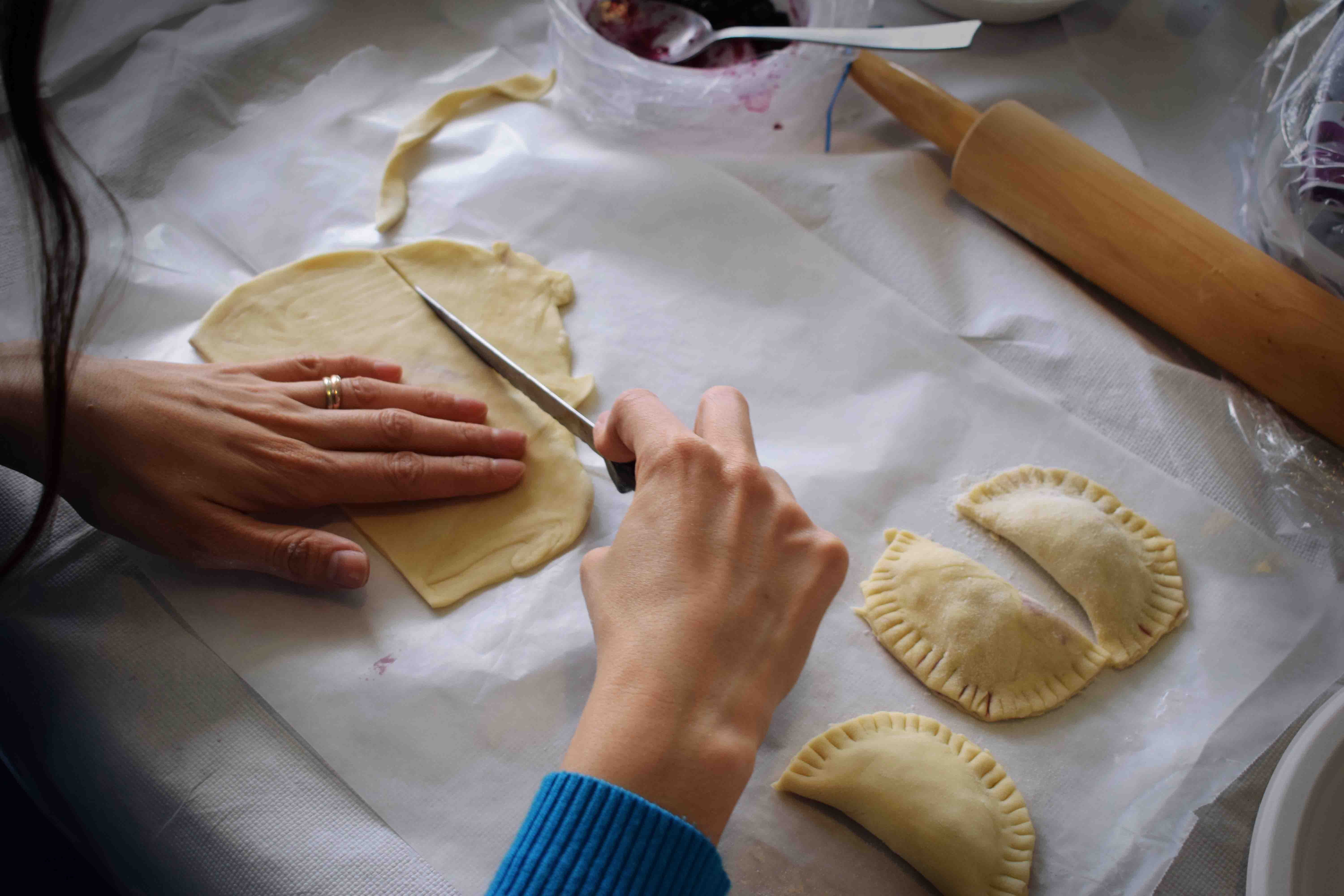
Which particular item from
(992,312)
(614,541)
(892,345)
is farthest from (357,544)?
(992,312)

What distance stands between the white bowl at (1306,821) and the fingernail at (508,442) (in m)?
1.19

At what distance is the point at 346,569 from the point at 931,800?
91 centimetres

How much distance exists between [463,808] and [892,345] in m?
1.13

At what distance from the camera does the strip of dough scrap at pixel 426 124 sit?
178 cm

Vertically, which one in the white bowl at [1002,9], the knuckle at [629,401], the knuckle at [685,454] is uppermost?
the white bowl at [1002,9]

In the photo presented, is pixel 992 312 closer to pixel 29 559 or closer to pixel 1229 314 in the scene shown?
pixel 1229 314

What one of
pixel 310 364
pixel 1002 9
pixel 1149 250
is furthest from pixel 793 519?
pixel 1002 9

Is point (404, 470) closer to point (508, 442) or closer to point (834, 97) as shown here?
point (508, 442)

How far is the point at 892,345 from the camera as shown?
5.44ft

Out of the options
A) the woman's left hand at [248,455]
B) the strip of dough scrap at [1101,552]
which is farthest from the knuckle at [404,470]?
the strip of dough scrap at [1101,552]

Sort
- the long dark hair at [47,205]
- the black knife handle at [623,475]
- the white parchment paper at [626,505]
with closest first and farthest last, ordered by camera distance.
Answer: the long dark hair at [47,205] → the white parchment paper at [626,505] → the black knife handle at [623,475]

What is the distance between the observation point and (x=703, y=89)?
183cm

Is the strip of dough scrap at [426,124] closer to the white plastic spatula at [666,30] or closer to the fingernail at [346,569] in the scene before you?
the white plastic spatula at [666,30]

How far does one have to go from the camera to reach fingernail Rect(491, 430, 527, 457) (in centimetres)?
143
